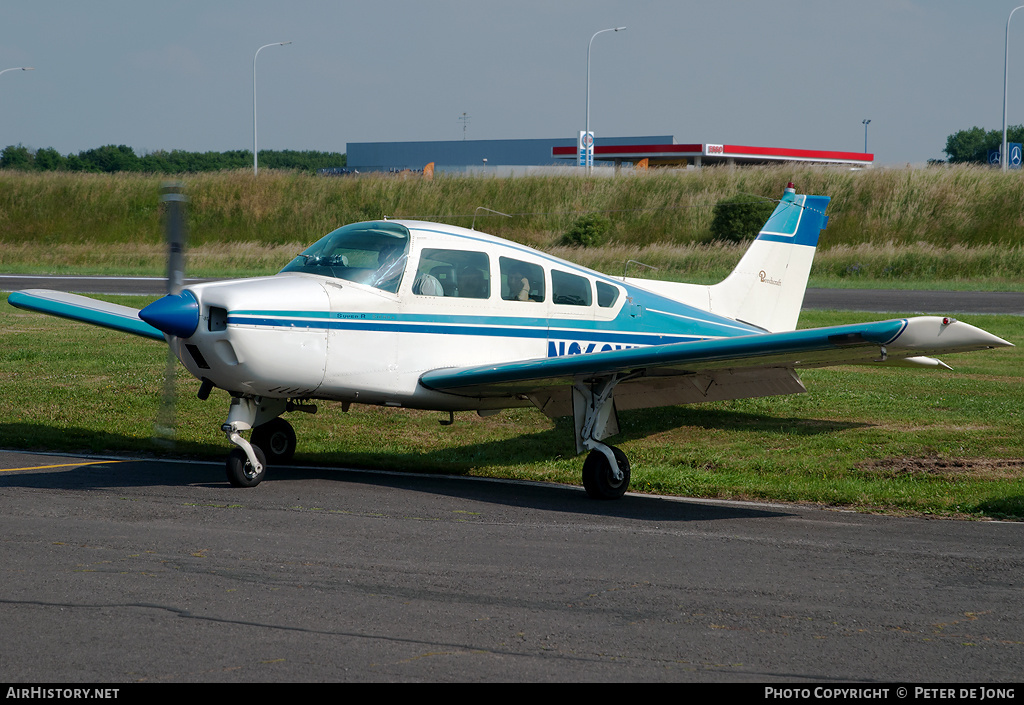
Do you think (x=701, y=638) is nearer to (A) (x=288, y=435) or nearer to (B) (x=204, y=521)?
(B) (x=204, y=521)

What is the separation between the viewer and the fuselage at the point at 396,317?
28.4 ft

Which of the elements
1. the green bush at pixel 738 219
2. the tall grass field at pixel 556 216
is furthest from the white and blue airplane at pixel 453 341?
the green bush at pixel 738 219

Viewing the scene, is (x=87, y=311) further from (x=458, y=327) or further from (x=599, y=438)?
(x=599, y=438)

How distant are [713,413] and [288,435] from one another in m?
5.55

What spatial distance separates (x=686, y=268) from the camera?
36.2 metres

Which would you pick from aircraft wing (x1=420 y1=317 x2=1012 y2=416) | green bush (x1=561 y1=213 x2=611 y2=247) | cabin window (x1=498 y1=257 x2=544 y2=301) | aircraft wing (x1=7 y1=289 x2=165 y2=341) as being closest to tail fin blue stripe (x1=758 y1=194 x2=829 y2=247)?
aircraft wing (x1=420 y1=317 x2=1012 y2=416)

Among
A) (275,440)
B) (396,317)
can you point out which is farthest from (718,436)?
(275,440)

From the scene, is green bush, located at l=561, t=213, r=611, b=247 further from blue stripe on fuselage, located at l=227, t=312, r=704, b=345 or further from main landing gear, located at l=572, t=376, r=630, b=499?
main landing gear, located at l=572, t=376, r=630, b=499

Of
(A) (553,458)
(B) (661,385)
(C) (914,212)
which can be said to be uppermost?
(C) (914,212)

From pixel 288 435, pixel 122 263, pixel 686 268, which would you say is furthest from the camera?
pixel 122 263

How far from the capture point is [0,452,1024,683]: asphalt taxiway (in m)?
4.71

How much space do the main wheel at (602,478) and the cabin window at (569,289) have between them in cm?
183

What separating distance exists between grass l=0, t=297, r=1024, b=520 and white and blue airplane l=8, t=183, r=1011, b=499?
3.10ft
